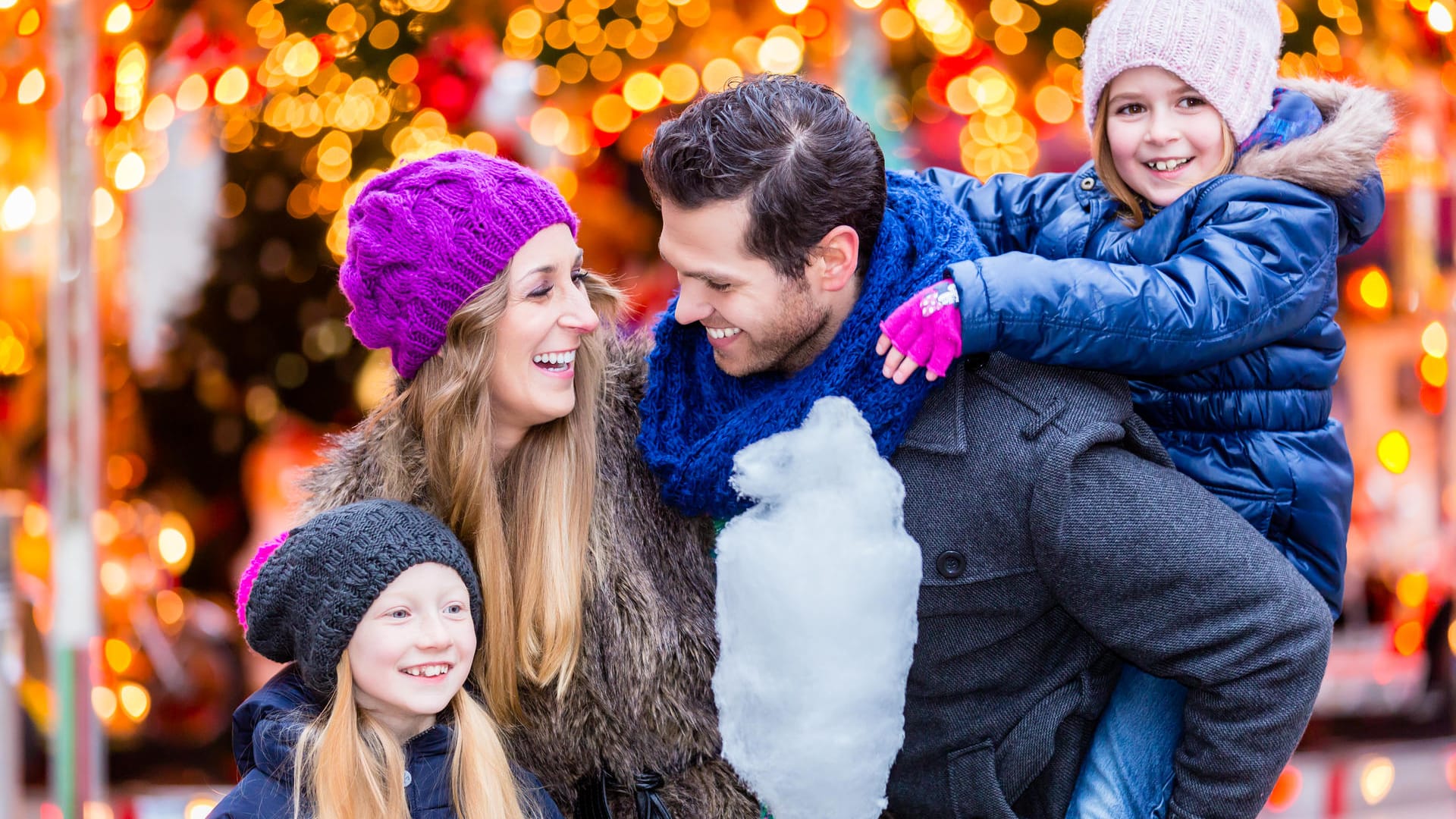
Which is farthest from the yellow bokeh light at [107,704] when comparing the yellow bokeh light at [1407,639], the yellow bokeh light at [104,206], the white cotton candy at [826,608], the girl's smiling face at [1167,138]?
the yellow bokeh light at [1407,639]

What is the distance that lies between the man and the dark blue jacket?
517mm

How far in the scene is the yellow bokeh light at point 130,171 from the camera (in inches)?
153

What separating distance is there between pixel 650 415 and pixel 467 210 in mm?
437

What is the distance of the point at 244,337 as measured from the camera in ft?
14.3

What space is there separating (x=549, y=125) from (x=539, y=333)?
2.24m

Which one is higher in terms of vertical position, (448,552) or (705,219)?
(705,219)

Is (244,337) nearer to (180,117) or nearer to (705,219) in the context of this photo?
(180,117)

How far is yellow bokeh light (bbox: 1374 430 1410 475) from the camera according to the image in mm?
4758

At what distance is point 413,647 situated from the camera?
1.82 metres

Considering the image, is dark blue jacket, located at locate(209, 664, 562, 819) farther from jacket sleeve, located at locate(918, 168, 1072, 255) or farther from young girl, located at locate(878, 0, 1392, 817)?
jacket sleeve, located at locate(918, 168, 1072, 255)

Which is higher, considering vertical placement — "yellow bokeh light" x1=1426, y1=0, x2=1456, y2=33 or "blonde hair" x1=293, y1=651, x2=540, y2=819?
"yellow bokeh light" x1=1426, y1=0, x2=1456, y2=33

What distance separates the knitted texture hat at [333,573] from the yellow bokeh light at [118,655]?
268 cm

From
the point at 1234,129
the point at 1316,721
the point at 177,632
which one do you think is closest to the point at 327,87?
the point at 177,632

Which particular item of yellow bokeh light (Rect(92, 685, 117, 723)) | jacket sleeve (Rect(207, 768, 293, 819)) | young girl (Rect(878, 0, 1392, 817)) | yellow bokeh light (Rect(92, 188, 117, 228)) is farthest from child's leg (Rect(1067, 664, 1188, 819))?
yellow bokeh light (Rect(92, 188, 117, 228))
